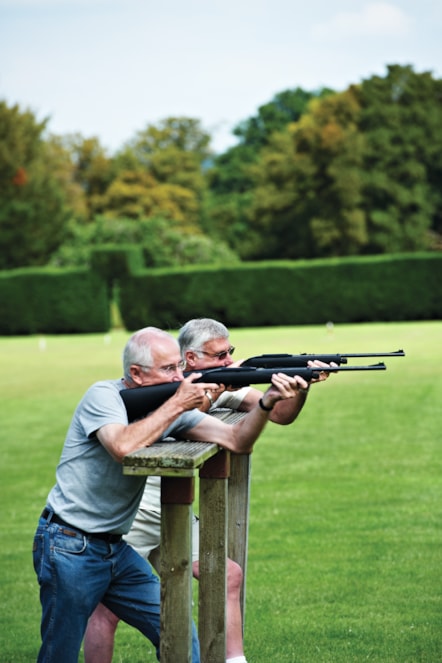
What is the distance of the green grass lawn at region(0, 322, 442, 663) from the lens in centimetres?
652

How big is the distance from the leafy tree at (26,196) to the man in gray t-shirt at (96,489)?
6920 centimetres

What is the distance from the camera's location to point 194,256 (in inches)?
2562

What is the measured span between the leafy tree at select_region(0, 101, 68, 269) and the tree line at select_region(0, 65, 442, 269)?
74mm

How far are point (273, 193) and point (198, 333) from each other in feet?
219

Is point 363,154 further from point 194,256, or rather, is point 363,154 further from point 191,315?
point 191,315

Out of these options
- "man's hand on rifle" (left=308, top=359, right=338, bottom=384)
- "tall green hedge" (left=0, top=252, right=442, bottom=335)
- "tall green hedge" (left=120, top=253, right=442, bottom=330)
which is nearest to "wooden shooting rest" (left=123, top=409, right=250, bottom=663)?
"man's hand on rifle" (left=308, top=359, right=338, bottom=384)

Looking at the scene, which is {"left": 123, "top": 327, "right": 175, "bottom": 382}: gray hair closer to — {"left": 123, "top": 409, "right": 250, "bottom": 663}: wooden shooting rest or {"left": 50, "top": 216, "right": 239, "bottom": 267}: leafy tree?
{"left": 123, "top": 409, "right": 250, "bottom": 663}: wooden shooting rest

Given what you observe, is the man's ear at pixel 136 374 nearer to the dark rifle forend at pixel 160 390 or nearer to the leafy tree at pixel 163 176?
the dark rifle forend at pixel 160 390

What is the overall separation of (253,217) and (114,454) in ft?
224

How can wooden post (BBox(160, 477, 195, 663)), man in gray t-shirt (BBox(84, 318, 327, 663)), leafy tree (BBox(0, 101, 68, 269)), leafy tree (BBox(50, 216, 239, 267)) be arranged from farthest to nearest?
leafy tree (BBox(0, 101, 68, 269))
leafy tree (BBox(50, 216, 239, 267))
man in gray t-shirt (BBox(84, 318, 327, 663))
wooden post (BBox(160, 477, 195, 663))

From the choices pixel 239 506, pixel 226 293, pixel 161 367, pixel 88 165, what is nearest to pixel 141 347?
pixel 161 367

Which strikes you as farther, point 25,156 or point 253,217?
point 25,156

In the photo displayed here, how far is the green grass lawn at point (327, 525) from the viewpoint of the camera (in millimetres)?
6523

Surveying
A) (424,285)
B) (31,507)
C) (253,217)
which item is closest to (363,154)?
(253,217)
